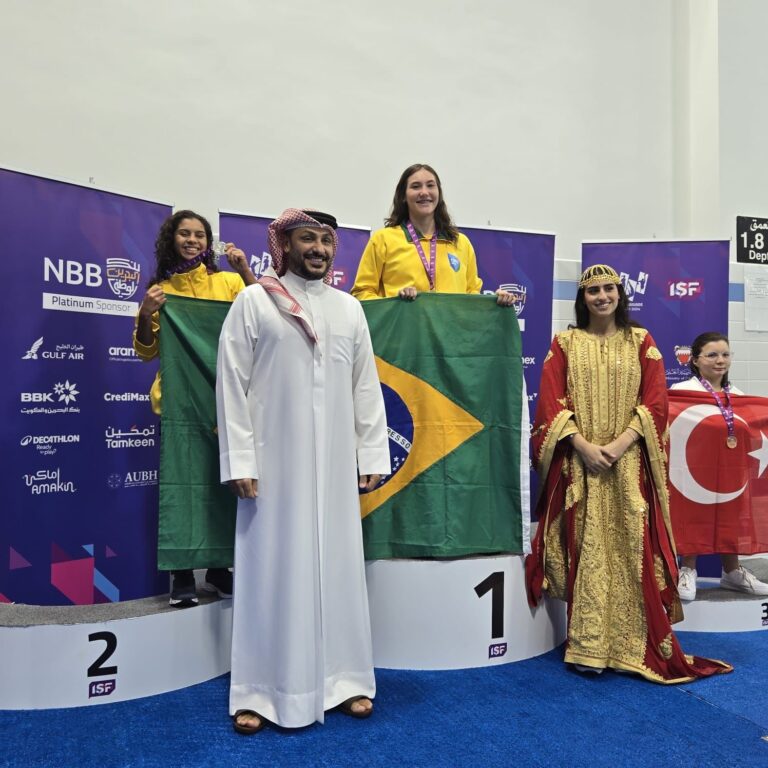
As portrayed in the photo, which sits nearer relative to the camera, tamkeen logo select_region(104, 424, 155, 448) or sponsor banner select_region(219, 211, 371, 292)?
tamkeen logo select_region(104, 424, 155, 448)

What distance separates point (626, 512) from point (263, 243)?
276 centimetres

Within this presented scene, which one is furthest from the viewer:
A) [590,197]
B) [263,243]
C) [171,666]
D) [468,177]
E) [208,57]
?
[590,197]

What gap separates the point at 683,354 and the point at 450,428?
9.27ft

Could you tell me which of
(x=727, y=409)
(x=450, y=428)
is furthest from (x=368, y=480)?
(x=727, y=409)

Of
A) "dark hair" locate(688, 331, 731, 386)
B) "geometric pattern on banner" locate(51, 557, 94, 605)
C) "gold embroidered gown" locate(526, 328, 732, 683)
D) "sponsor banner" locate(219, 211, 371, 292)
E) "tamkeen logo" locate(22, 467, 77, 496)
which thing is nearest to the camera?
"gold embroidered gown" locate(526, 328, 732, 683)

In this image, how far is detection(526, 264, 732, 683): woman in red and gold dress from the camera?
305 centimetres

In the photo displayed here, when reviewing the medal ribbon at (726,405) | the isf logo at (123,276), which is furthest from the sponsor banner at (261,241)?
the medal ribbon at (726,405)

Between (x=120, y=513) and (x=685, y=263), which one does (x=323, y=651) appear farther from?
(x=685, y=263)

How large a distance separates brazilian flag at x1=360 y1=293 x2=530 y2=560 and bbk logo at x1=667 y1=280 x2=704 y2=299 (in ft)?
8.47

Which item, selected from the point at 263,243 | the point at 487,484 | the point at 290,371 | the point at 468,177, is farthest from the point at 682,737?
the point at 468,177

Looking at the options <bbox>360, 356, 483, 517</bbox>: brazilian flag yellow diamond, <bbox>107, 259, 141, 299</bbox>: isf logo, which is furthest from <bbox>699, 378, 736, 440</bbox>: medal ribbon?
<bbox>107, 259, 141, 299</bbox>: isf logo

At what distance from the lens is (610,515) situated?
315 centimetres

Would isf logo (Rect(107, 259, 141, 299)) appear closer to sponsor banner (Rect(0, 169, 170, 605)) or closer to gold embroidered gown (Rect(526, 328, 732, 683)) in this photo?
sponsor banner (Rect(0, 169, 170, 605))

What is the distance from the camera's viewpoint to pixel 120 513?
12.7 ft
